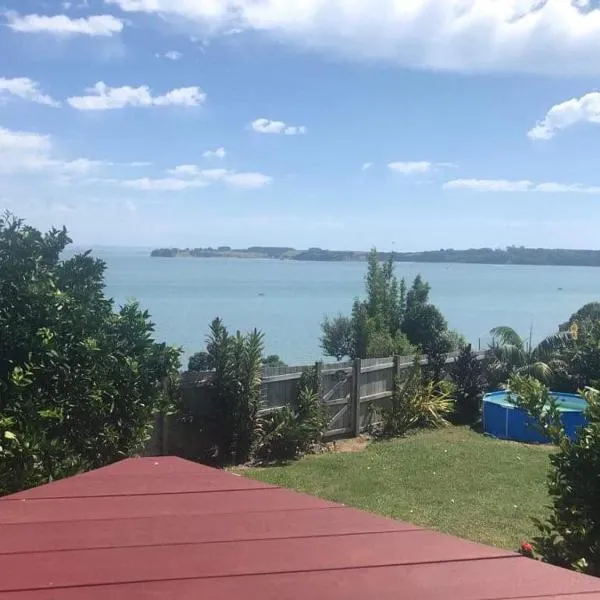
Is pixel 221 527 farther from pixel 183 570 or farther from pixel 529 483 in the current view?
pixel 529 483

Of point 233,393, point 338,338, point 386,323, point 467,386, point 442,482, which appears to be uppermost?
point 386,323

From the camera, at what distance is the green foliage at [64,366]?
542 cm

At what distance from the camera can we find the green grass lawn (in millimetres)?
7398

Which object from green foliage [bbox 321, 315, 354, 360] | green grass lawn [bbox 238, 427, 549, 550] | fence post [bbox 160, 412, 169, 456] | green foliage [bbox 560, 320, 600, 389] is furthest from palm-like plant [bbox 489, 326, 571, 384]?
fence post [bbox 160, 412, 169, 456]

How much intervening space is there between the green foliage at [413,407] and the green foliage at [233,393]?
3437 mm

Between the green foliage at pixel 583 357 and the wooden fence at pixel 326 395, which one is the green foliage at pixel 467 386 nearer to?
the wooden fence at pixel 326 395

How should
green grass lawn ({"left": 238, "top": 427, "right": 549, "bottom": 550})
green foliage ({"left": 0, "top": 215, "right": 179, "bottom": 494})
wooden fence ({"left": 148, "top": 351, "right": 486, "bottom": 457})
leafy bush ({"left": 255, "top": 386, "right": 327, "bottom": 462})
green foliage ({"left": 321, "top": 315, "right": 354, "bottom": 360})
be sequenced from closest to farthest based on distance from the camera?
green foliage ({"left": 0, "top": 215, "right": 179, "bottom": 494}), green grass lawn ({"left": 238, "top": 427, "right": 549, "bottom": 550}), wooden fence ({"left": 148, "top": 351, "right": 486, "bottom": 457}), leafy bush ({"left": 255, "top": 386, "right": 327, "bottom": 462}), green foliage ({"left": 321, "top": 315, "right": 354, "bottom": 360})

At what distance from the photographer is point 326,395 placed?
1225 centimetres

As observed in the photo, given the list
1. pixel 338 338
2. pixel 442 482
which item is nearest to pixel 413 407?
pixel 442 482

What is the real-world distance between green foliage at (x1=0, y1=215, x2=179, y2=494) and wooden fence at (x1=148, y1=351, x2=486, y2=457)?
3.47 m

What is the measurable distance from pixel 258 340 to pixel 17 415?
5.64m

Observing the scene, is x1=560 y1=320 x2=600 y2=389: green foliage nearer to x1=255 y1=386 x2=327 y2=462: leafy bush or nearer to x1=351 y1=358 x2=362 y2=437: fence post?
x1=351 y1=358 x2=362 y2=437: fence post

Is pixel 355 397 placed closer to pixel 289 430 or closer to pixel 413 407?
pixel 413 407

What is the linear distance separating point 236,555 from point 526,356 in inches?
584
